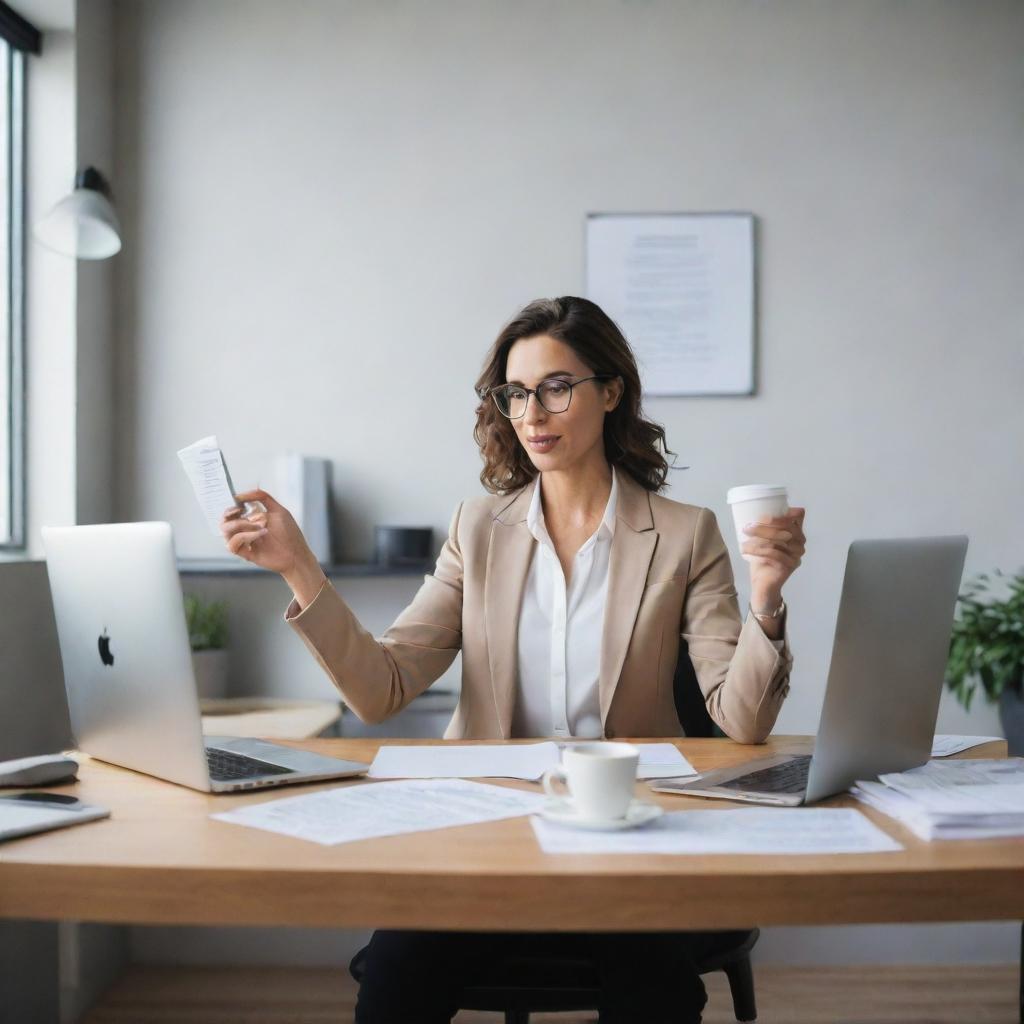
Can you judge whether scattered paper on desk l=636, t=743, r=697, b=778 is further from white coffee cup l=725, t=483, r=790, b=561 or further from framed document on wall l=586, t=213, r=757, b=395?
framed document on wall l=586, t=213, r=757, b=395

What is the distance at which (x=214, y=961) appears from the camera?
102 inches

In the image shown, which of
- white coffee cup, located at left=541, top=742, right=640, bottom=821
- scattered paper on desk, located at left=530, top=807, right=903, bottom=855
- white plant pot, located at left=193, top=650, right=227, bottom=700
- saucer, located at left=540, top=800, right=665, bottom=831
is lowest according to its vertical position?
A: white plant pot, located at left=193, top=650, right=227, bottom=700

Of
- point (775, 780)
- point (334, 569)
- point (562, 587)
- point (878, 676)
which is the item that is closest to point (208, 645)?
point (334, 569)

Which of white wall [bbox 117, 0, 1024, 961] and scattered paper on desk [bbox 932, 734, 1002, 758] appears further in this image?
white wall [bbox 117, 0, 1024, 961]

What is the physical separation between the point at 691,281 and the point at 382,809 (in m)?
2.03

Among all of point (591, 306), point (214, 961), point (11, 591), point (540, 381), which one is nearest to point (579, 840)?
point (11, 591)

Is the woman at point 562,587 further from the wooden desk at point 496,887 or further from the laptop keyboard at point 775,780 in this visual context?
the wooden desk at point 496,887

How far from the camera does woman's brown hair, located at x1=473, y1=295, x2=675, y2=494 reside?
6.22 feet

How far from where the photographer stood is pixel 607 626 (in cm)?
172

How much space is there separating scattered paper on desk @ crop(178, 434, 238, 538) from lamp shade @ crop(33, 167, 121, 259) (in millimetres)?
1306

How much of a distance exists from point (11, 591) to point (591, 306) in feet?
3.57

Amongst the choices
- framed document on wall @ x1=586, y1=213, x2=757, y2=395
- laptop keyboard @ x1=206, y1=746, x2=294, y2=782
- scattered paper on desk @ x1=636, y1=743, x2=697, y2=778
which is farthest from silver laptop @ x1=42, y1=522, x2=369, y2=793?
framed document on wall @ x1=586, y1=213, x2=757, y2=395

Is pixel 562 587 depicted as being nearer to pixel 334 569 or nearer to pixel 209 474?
pixel 209 474

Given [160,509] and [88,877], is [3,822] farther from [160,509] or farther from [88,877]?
[160,509]
